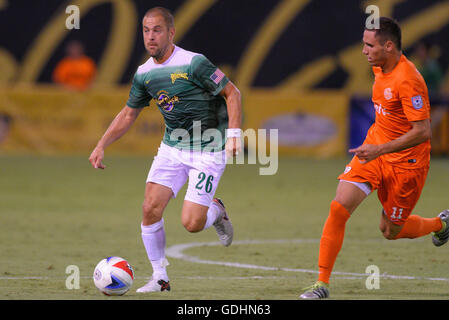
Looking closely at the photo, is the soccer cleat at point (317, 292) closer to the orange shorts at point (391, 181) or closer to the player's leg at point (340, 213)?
the player's leg at point (340, 213)

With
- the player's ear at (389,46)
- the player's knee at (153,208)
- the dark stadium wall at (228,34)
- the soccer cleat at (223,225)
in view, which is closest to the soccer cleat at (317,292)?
the player's knee at (153,208)

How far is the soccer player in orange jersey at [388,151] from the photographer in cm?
675

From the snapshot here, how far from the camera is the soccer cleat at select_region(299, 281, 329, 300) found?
6.51 metres

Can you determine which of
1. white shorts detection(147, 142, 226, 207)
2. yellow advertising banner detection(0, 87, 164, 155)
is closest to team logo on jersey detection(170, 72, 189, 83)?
white shorts detection(147, 142, 226, 207)

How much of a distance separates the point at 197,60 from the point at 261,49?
55.6ft

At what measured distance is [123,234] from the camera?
1025 centimetres

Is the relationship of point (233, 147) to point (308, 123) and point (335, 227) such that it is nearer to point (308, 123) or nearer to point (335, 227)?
point (335, 227)

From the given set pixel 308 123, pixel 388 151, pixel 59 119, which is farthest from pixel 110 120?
pixel 388 151

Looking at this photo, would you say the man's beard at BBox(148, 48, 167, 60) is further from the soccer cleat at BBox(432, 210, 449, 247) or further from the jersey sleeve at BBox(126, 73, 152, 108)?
the soccer cleat at BBox(432, 210, 449, 247)

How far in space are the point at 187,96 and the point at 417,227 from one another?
2.46 meters

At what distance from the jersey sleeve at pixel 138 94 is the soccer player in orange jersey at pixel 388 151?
1803 millimetres

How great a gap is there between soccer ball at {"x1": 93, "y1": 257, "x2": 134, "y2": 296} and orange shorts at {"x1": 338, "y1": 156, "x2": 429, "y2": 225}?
187 cm
